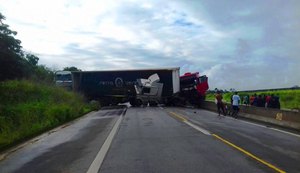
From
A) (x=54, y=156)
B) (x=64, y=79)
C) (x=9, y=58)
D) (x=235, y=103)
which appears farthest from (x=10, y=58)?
(x=54, y=156)

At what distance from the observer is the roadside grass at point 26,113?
16.5m

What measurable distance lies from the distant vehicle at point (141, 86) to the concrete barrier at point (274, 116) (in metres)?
15.7

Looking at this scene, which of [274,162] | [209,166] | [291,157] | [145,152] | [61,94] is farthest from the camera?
[61,94]

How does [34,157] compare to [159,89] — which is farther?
[159,89]

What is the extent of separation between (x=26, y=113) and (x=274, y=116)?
39.9 feet

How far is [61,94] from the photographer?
120 ft

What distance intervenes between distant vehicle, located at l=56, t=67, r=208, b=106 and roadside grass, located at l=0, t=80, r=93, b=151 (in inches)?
368

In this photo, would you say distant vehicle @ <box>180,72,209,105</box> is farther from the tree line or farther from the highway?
the highway

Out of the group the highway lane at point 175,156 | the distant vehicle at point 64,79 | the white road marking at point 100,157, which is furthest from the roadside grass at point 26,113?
the distant vehicle at point 64,79

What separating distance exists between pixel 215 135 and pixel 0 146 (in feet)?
23.5

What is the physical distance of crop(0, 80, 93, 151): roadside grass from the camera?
54.3 feet

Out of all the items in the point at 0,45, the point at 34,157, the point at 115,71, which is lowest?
the point at 34,157

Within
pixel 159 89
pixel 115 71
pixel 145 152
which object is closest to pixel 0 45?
pixel 115 71

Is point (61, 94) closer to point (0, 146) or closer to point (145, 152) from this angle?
point (0, 146)
